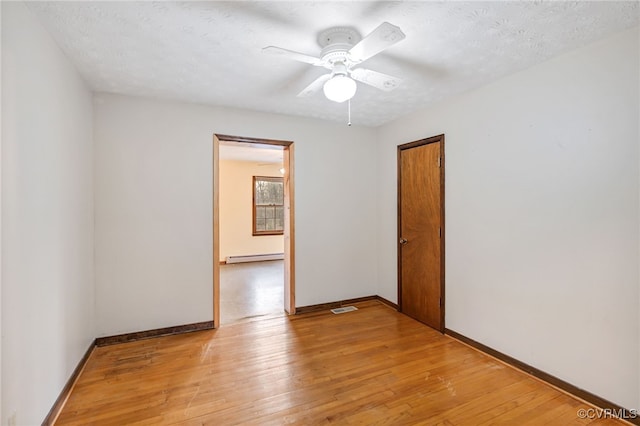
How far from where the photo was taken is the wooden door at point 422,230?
322 centimetres

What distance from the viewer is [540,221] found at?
2.31 metres

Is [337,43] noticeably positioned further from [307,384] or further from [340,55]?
[307,384]

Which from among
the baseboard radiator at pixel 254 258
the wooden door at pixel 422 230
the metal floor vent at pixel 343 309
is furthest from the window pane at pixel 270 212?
the wooden door at pixel 422 230

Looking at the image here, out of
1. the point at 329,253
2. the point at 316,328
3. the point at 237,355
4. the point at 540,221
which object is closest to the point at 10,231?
the point at 237,355

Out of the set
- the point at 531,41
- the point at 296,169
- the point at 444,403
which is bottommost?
the point at 444,403

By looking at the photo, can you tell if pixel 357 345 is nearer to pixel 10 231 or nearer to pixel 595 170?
pixel 595 170

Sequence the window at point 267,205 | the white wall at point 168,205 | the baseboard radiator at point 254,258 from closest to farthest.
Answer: the white wall at point 168,205
the baseboard radiator at point 254,258
the window at point 267,205

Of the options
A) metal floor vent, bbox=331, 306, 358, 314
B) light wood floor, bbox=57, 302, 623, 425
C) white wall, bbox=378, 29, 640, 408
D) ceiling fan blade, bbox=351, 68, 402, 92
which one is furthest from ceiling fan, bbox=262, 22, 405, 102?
metal floor vent, bbox=331, 306, 358, 314

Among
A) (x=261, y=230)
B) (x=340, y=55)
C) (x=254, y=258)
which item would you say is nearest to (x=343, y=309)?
(x=340, y=55)

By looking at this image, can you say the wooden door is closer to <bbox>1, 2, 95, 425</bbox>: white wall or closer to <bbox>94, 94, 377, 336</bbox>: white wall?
<bbox>94, 94, 377, 336</bbox>: white wall

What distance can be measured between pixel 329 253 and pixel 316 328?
3.33 feet

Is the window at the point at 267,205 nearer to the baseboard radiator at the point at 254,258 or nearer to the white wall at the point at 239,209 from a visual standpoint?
the white wall at the point at 239,209

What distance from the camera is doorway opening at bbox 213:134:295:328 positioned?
3350 mm

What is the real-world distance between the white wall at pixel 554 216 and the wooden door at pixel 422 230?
0.14 metres
